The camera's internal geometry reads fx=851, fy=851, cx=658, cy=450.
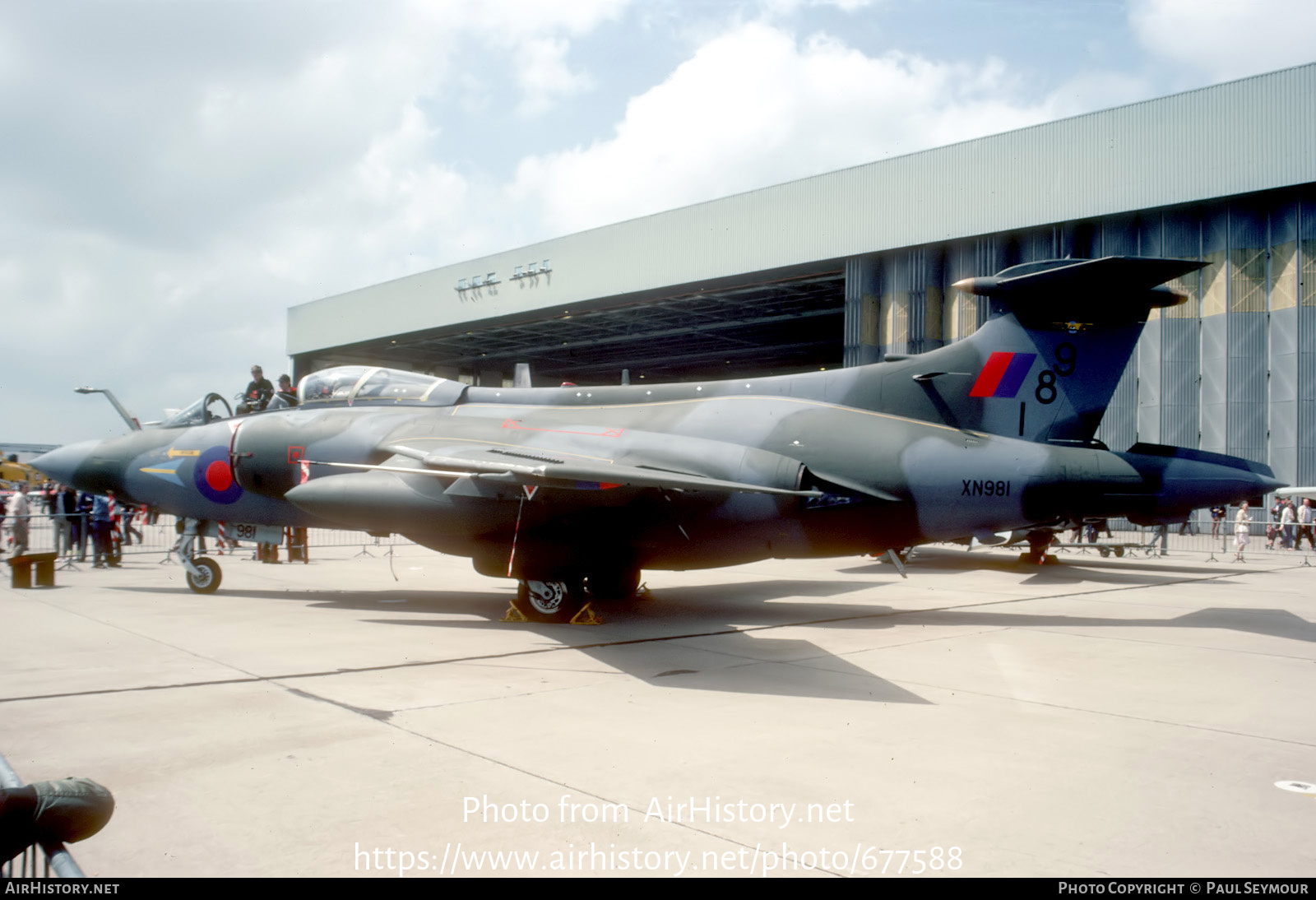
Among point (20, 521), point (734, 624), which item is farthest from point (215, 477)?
point (20, 521)

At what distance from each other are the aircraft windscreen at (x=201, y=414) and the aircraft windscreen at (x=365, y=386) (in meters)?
1.64

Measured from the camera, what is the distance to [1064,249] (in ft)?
92.8

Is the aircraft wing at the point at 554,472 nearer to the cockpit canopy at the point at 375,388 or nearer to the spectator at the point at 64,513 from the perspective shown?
the cockpit canopy at the point at 375,388

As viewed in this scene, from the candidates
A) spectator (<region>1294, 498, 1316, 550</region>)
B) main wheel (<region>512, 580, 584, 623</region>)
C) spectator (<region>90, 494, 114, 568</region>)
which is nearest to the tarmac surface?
main wheel (<region>512, 580, 584, 623</region>)

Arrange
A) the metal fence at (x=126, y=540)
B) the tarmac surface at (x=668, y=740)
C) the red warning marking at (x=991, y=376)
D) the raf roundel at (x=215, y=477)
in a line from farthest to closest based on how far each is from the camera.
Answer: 1. the metal fence at (x=126, y=540)
2. the raf roundel at (x=215, y=477)
3. the red warning marking at (x=991, y=376)
4. the tarmac surface at (x=668, y=740)

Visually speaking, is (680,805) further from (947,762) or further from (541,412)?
(541,412)

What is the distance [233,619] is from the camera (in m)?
9.99

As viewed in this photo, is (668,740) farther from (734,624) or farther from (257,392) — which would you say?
(257,392)

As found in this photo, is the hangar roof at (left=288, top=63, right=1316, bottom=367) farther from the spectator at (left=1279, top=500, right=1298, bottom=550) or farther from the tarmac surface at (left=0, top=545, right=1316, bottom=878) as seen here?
the tarmac surface at (left=0, top=545, right=1316, bottom=878)

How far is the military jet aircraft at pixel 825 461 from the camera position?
9742 millimetres

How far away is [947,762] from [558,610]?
5.98 metres

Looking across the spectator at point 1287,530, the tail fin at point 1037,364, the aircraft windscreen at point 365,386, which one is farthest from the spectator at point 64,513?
the spectator at point 1287,530

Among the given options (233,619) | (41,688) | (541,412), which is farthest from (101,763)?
(541,412)

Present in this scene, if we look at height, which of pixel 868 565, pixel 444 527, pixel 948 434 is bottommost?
pixel 868 565
